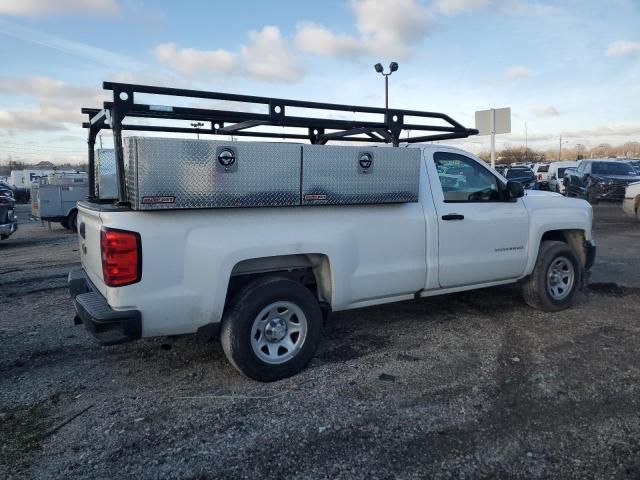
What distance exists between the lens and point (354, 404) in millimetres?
3717

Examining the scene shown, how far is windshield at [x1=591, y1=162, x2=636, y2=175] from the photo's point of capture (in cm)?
2170

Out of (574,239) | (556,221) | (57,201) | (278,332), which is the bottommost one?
(278,332)

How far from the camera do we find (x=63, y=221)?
16.5 meters

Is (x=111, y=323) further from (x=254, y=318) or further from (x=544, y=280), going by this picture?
(x=544, y=280)

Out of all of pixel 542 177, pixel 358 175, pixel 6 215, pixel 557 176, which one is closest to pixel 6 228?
pixel 6 215

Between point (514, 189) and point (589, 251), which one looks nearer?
point (514, 189)

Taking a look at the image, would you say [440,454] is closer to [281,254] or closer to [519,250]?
[281,254]

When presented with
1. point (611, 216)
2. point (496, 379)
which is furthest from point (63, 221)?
point (611, 216)

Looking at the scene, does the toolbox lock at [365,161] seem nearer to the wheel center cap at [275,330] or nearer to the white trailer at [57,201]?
the wheel center cap at [275,330]

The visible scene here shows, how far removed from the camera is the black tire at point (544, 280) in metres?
5.84

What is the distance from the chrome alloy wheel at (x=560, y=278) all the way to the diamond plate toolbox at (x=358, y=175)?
2.38 metres

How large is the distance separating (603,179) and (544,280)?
18189mm

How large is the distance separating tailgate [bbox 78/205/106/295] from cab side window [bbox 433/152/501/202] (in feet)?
10.5

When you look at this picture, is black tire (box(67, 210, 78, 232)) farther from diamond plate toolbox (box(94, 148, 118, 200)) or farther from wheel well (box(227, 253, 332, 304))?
wheel well (box(227, 253, 332, 304))
